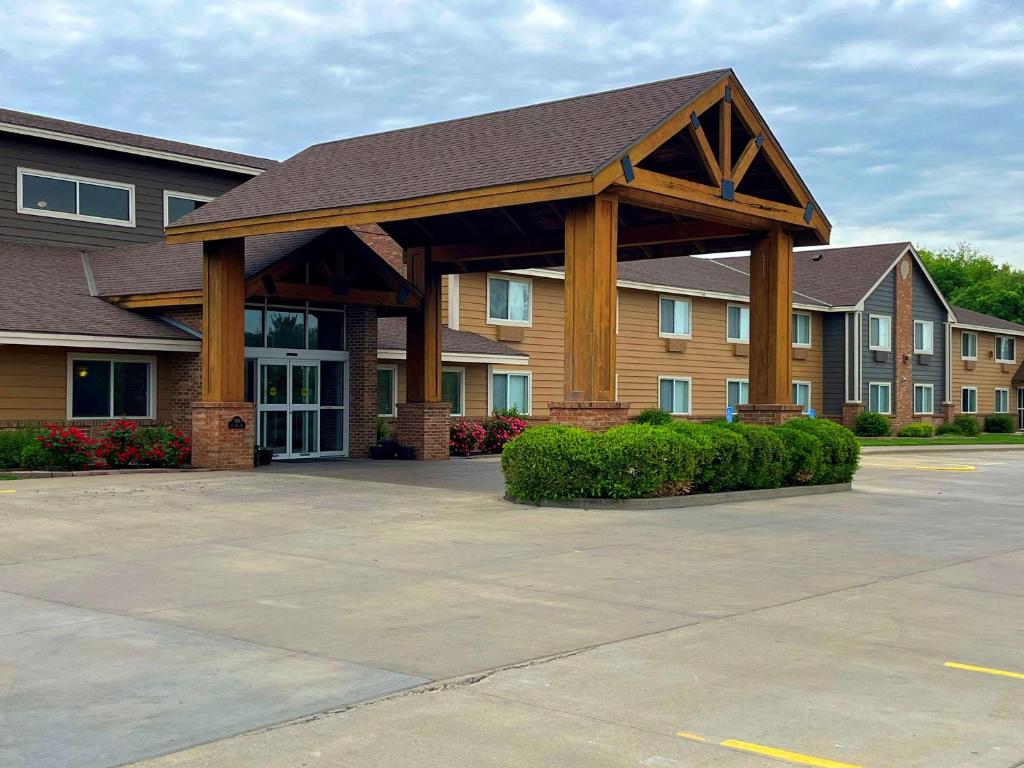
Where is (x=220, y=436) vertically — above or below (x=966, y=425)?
above

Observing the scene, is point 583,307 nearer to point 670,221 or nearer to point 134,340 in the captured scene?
point 670,221

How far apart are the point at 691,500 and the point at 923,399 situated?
3795 centimetres

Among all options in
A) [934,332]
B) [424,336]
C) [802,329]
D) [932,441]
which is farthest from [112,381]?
[934,332]

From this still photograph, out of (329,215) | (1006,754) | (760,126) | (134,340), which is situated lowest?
(1006,754)

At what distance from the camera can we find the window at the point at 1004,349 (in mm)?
58750

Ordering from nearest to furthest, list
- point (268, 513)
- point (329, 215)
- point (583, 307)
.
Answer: point (268, 513), point (583, 307), point (329, 215)

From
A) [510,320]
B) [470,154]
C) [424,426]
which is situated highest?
[470,154]

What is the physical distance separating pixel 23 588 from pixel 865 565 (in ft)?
25.3

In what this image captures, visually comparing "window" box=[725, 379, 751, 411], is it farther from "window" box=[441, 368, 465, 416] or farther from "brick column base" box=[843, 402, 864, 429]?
"window" box=[441, 368, 465, 416]

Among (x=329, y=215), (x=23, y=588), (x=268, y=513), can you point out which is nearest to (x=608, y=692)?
(x=23, y=588)

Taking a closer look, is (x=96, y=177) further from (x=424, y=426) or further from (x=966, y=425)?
(x=966, y=425)

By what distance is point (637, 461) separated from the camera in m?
16.2

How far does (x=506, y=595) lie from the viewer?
9492 mm

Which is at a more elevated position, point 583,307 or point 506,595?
point 583,307
